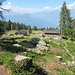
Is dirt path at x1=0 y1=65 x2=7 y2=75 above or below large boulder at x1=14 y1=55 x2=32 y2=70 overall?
below

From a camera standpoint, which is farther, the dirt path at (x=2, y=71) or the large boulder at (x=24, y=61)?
the large boulder at (x=24, y=61)

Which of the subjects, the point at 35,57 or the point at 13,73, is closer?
the point at 13,73

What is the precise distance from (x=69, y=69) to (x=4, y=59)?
921 cm

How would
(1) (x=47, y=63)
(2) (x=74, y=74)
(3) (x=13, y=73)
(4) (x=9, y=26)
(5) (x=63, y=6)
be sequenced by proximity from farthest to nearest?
(4) (x=9, y=26) < (5) (x=63, y=6) < (1) (x=47, y=63) < (2) (x=74, y=74) < (3) (x=13, y=73)

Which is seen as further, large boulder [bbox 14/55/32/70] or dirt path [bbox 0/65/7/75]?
large boulder [bbox 14/55/32/70]

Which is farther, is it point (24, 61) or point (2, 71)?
point (24, 61)

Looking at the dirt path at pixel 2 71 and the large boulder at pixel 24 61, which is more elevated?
the large boulder at pixel 24 61

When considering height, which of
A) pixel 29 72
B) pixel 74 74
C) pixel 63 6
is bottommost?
pixel 74 74

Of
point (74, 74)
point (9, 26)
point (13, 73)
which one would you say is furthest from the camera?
point (9, 26)

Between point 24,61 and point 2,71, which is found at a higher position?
point 24,61

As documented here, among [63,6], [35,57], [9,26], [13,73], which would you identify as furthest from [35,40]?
[9,26]

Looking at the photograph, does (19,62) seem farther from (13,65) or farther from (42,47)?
(42,47)

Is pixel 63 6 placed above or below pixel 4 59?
above

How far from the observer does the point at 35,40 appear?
42156 mm
